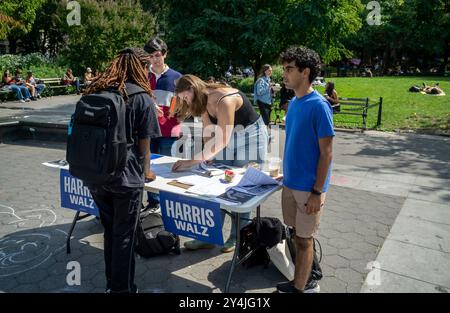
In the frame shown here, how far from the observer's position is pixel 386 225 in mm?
4668

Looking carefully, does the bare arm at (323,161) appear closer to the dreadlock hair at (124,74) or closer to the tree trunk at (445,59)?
the dreadlock hair at (124,74)

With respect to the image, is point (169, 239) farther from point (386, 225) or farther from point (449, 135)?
point (449, 135)

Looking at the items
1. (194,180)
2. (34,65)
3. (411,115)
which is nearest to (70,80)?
(34,65)

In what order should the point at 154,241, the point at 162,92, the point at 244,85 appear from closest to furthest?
the point at 154,241 < the point at 162,92 < the point at 244,85

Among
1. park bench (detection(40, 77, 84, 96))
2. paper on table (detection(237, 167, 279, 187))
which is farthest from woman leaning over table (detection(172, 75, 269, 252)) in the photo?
park bench (detection(40, 77, 84, 96))

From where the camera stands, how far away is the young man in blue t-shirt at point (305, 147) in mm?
2684

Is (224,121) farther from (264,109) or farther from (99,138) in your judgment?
(264,109)

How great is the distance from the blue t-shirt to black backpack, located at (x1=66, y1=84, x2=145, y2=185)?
3.93ft

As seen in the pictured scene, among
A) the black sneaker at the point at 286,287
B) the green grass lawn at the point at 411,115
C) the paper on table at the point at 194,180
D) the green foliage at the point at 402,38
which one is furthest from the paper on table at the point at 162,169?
the green foliage at the point at 402,38

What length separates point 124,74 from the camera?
2697mm

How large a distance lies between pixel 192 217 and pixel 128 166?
30.6 inches

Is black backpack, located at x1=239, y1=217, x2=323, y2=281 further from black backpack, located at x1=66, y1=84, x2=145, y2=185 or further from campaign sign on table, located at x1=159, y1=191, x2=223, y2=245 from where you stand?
black backpack, located at x1=66, y1=84, x2=145, y2=185

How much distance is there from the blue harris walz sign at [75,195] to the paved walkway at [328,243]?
0.48 meters
